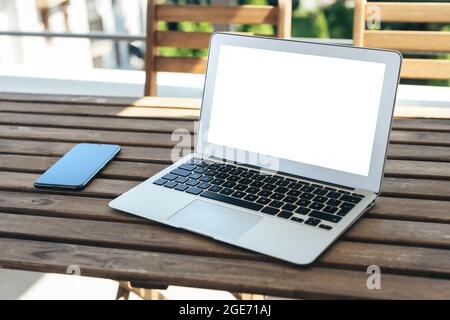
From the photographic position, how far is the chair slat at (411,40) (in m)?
1.52

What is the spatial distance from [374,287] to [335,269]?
0.06 m

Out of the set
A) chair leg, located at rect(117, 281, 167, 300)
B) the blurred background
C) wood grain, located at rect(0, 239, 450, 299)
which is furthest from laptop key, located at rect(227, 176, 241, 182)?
the blurred background

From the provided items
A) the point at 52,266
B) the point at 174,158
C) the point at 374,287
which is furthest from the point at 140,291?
the point at 374,287

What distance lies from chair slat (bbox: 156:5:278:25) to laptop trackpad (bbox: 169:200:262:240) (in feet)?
2.82

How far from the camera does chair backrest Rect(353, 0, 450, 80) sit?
1512 mm

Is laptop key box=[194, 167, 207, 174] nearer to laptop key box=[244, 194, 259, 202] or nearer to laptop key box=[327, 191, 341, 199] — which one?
laptop key box=[244, 194, 259, 202]

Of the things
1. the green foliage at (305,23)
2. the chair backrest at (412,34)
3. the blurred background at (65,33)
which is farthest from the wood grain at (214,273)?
the green foliage at (305,23)

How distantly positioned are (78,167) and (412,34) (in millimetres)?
988

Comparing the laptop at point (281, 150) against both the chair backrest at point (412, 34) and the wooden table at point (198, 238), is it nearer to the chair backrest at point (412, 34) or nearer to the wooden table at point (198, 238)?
the wooden table at point (198, 238)

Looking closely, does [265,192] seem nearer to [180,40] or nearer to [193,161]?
[193,161]

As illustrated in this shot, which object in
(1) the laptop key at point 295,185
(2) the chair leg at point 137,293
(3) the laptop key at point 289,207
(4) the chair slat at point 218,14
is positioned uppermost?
(4) the chair slat at point 218,14

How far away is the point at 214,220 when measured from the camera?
2.75 ft

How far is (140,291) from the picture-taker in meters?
1.76

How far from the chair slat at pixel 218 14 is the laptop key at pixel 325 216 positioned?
87 centimetres
